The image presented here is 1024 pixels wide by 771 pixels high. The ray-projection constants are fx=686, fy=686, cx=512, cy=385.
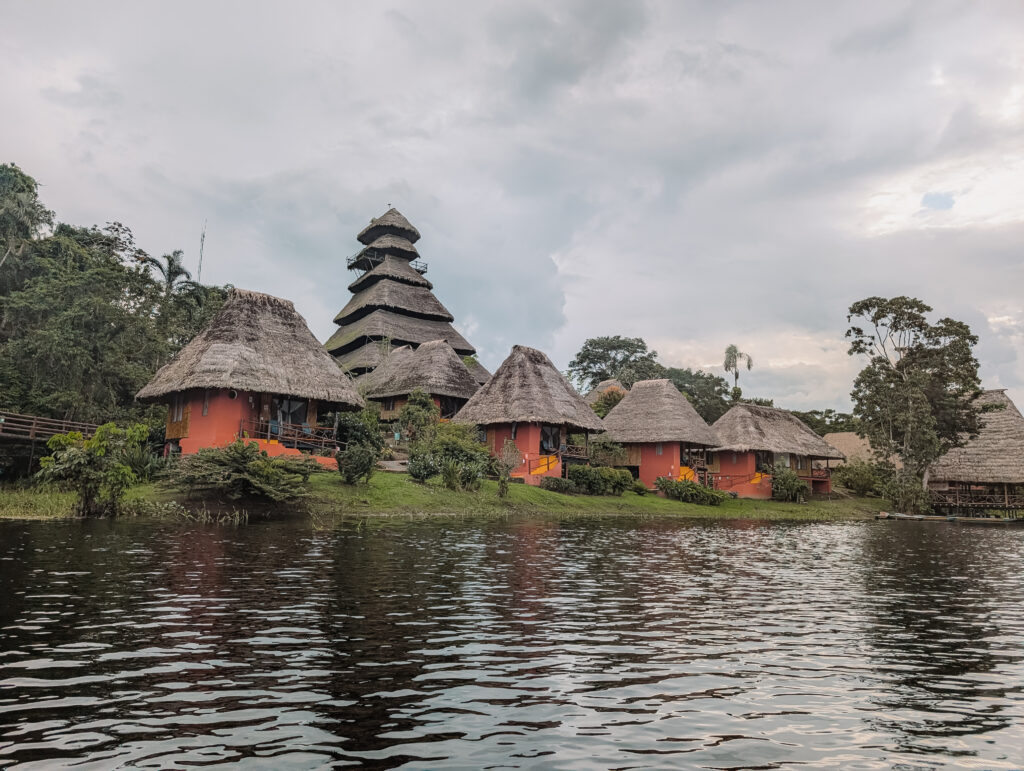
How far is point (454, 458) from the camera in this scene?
90.5 feet

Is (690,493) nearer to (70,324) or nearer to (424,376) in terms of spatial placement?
(424,376)

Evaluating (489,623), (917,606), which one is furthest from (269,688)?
(917,606)

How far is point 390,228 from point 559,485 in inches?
1340

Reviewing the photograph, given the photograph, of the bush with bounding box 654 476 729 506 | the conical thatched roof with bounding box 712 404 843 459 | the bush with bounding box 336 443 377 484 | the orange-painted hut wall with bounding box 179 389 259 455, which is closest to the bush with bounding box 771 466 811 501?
the conical thatched roof with bounding box 712 404 843 459

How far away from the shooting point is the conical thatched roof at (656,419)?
3716 centimetres

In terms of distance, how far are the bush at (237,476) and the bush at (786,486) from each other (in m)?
28.7

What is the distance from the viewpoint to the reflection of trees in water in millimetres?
4699

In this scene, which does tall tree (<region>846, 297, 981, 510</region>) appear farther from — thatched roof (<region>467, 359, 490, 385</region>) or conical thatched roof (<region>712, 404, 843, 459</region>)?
thatched roof (<region>467, 359, 490, 385</region>)

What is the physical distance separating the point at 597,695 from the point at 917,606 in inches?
253

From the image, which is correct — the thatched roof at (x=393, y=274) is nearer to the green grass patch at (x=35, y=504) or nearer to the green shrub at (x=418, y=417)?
the green shrub at (x=418, y=417)

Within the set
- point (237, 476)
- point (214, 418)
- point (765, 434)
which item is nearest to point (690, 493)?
point (765, 434)

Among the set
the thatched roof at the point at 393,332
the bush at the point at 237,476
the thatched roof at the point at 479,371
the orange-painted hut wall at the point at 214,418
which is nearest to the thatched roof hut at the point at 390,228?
the thatched roof at the point at 393,332

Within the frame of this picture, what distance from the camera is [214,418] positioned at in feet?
84.8

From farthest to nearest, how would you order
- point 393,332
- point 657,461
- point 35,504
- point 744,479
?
point 393,332, point 744,479, point 657,461, point 35,504
